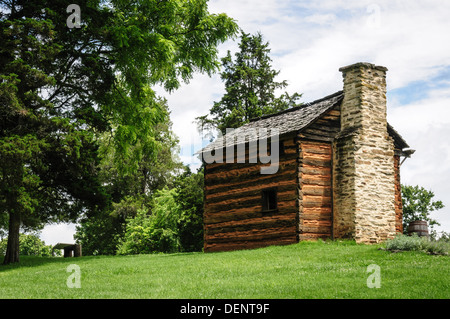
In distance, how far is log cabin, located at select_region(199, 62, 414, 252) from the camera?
68.7 feet

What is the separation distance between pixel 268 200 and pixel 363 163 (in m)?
4.46

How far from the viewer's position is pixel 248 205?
22.9 metres

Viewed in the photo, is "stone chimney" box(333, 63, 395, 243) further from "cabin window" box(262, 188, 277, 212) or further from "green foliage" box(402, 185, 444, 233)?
"green foliage" box(402, 185, 444, 233)

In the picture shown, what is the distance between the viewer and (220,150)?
24781 millimetres

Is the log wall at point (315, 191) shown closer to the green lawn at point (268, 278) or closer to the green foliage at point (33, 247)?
the green lawn at point (268, 278)

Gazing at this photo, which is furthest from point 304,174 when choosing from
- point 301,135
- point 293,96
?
point 293,96

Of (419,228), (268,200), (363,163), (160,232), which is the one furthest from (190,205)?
(363,163)

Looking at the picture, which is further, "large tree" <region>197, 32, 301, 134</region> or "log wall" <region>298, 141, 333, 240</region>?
"large tree" <region>197, 32, 301, 134</region>

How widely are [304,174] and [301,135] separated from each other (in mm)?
→ 1685

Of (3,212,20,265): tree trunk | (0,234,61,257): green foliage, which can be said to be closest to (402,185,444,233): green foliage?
(3,212,20,265): tree trunk

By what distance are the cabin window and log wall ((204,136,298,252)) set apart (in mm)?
177

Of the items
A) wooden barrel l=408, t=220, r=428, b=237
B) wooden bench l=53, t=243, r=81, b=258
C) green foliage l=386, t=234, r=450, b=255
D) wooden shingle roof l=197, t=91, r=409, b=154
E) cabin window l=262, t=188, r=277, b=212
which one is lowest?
wooden bench l=53, t=243, r=81, b=258

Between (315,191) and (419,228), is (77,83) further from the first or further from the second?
(419,228)
